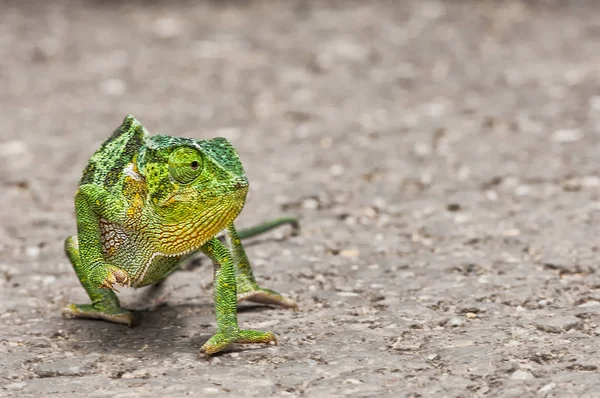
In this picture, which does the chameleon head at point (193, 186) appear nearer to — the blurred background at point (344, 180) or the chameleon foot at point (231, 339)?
the chameleon foot at point (231, 339)

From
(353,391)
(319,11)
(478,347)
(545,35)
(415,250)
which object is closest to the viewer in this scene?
(353,391)

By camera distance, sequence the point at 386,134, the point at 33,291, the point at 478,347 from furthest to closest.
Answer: the point at 386,134
the point at 33,291
the point at 478,347

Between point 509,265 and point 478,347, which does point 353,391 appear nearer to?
point 478,347

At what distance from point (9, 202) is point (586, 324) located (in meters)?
3.52

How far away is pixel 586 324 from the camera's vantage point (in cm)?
362

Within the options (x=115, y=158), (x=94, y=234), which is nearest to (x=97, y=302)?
(x=94, y=234)

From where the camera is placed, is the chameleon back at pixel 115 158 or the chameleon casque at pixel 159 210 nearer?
the chameleon casque at pixel 159 210

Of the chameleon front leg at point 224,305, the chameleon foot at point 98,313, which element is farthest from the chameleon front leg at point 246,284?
the chameleon foot at point 98,313

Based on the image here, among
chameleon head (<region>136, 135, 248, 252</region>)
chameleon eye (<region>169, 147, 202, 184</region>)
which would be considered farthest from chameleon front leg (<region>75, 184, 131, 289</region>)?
chameleon eye (<region>169, 147, 202, 184</region>)

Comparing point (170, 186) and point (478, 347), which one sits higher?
point (170, 186)

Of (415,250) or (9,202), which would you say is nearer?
(415,250)

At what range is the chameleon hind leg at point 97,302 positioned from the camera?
366cm

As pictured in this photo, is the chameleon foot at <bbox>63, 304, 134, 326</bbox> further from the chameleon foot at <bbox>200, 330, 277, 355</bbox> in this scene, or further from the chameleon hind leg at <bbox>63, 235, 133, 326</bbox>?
the chameleon foot at <bbox>200, 330, 277, 355</bbox>

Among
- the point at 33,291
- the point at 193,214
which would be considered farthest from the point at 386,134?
the point at 193,214
